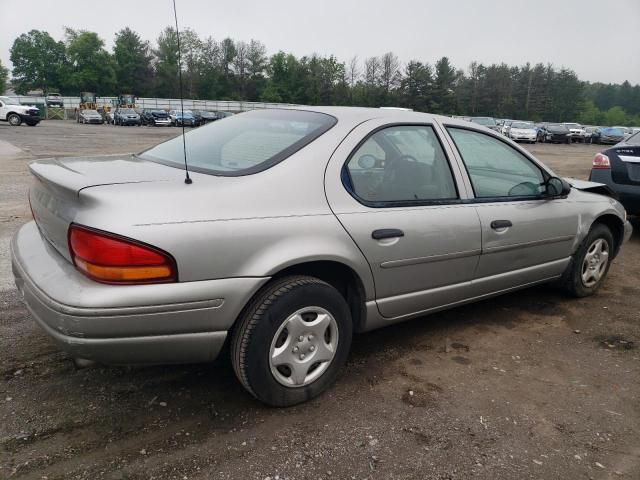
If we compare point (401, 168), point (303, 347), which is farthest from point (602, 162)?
point (303, 347)

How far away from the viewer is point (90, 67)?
8969 cm

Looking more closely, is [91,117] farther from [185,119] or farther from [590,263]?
[590,263]

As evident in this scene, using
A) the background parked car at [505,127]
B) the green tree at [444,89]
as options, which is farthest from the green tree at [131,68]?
the background parked car at [505,127]

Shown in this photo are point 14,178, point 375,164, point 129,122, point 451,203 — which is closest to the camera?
point 375,164

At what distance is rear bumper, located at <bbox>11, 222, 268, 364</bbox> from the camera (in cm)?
208

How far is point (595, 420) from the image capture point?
8.67ft

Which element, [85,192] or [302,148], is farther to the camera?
[302,148]

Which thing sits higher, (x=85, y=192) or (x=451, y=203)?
(x=85, y=192)

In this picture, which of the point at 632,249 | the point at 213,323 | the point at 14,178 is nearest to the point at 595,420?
the point at 213,323

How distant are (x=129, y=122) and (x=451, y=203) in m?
42.3

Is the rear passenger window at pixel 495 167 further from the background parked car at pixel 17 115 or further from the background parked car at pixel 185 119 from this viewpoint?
the background parked car at pixel 185 119

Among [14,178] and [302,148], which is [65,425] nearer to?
[302,148]

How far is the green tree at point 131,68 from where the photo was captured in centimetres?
9106

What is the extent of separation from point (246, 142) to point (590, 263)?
306 centimetres
